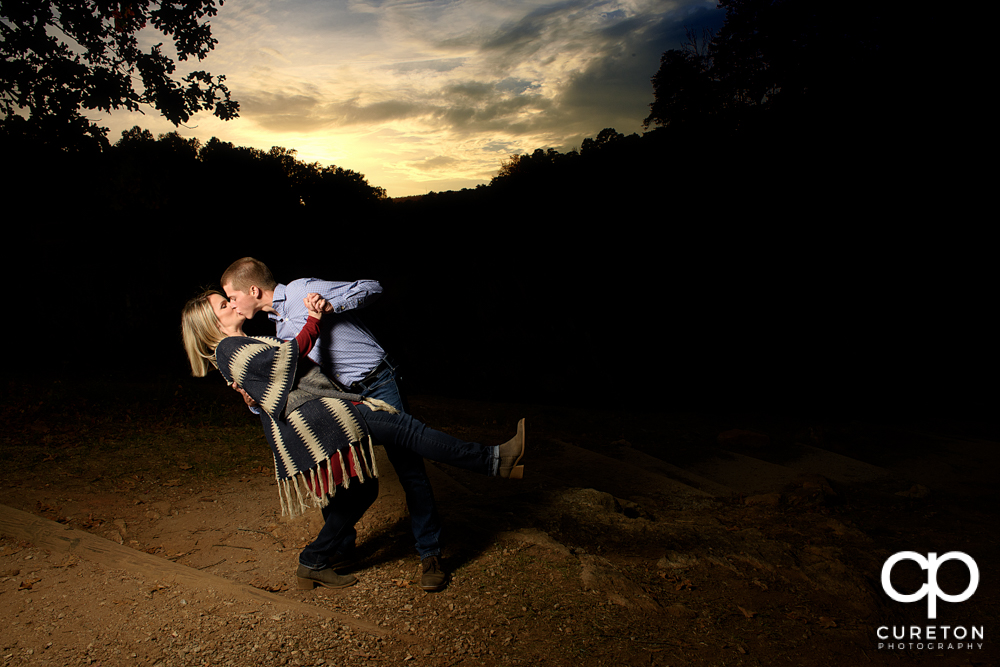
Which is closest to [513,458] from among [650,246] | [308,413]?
[308,413]

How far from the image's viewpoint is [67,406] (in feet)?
24.3

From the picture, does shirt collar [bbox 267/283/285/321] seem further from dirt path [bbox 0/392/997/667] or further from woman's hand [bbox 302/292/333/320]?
dirt path [bbox 0/392/997/667]

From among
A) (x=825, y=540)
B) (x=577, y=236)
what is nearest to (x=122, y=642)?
(x=825, y=540)

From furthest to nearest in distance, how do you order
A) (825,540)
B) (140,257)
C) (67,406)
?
(140,257)
(67,406)
(825,540)

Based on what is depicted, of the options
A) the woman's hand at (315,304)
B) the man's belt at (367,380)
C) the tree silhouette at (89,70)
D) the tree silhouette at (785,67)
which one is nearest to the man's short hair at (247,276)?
the woman's hand at (315,304)

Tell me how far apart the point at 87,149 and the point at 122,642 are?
1035 cm

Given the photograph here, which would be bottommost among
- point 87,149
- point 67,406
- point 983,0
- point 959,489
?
point 959,489

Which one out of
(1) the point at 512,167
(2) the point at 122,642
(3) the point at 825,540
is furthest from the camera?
(1) the point at 512,167

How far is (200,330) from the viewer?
9.09 ft

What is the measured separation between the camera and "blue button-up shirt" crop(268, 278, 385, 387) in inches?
115

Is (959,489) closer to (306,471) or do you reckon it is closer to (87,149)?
(306,471)

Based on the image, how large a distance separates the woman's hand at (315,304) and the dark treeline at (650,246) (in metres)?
10.2

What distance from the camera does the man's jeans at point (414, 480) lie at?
9.89 feet

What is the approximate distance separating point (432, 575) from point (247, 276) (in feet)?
6.10
